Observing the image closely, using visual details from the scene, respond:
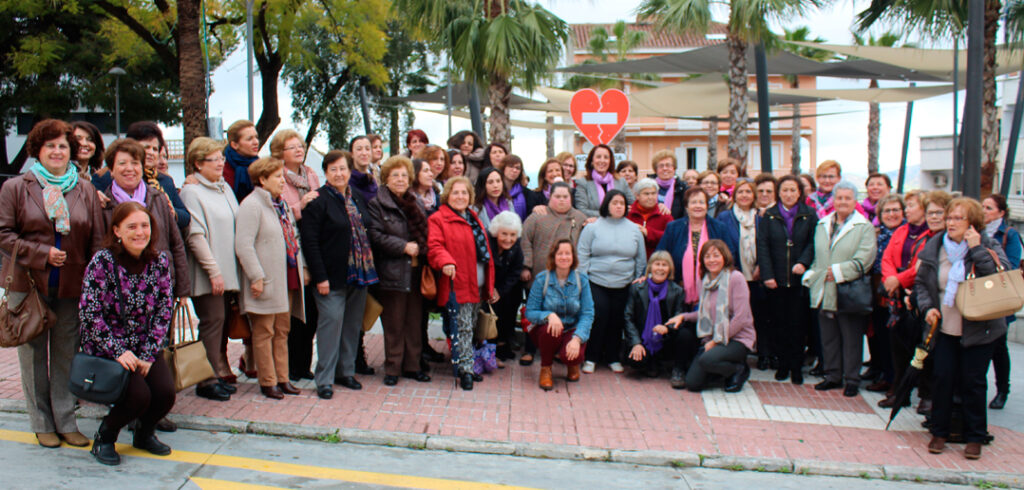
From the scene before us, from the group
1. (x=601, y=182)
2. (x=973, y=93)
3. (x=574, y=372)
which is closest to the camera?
(x=574, y=372)

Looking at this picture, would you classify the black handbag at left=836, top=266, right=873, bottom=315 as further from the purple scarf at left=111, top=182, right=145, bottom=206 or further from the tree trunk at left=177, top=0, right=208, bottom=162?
the tree trunk at left=177, top=0, right=208, bottom=162

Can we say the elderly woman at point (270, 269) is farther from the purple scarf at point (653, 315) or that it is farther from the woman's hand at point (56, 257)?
the purple scarf at point (653, 315)

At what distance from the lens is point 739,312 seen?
6.99 meters

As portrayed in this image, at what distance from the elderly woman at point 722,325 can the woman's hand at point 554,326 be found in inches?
49.2

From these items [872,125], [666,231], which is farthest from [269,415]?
[872,125]

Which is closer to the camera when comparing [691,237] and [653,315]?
[653,315]

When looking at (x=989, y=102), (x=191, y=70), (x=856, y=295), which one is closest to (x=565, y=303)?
(x=856, y=295)

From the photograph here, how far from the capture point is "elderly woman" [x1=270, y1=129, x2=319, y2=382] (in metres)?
6.35

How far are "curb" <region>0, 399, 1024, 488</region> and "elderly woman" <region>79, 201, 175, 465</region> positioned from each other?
Result: 816mm

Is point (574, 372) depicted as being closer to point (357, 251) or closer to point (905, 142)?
point (357, 251)

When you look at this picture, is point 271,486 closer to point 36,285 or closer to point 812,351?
point 36,285

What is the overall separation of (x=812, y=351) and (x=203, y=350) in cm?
586

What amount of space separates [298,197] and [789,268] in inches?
172

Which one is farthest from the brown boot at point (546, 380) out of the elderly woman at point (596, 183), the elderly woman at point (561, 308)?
the elderly woman at point (596, 183)
